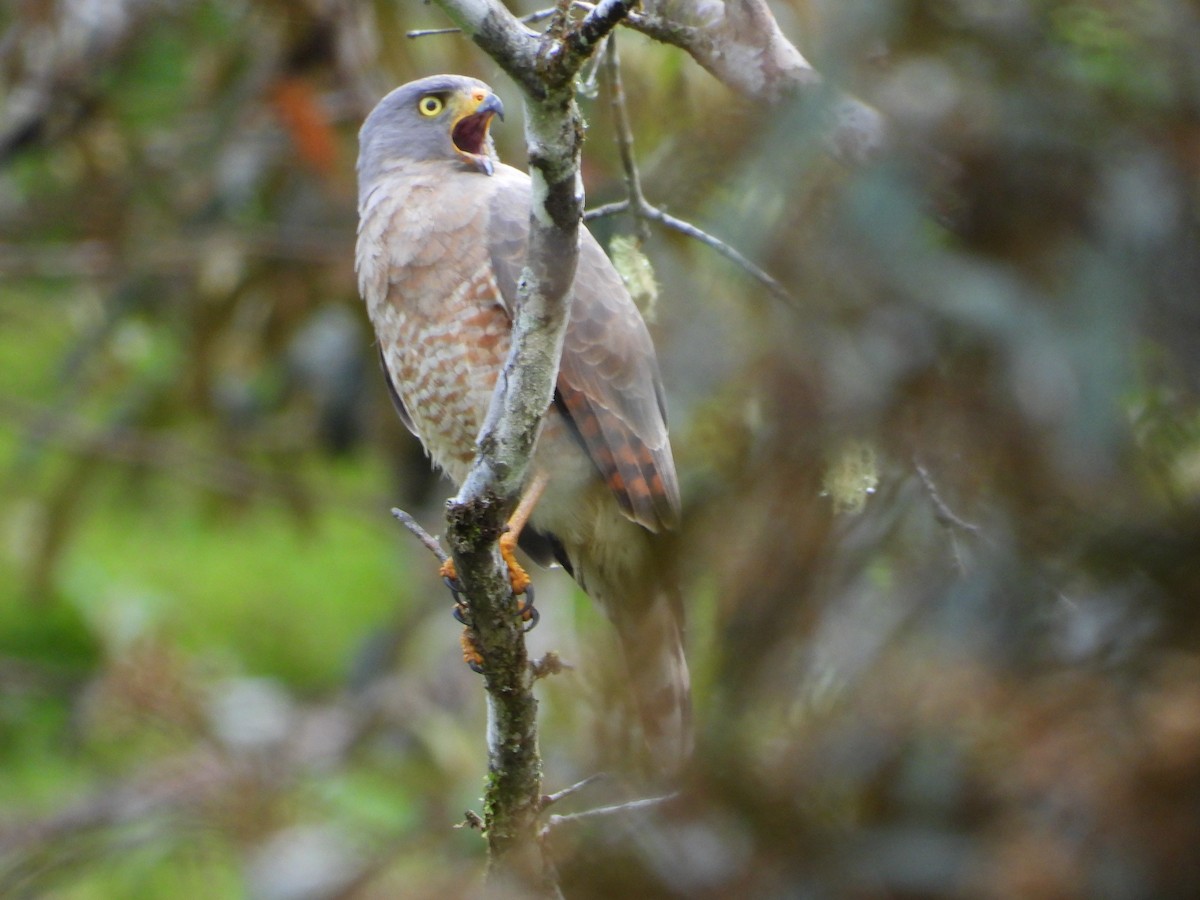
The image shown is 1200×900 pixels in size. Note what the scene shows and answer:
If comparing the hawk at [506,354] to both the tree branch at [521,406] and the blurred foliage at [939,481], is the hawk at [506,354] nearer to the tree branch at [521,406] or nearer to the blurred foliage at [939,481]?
the blurred foliage at [939,481]

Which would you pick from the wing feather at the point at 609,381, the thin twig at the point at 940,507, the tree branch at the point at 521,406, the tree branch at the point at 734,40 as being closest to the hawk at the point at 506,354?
the wing feather at the point at 609,381

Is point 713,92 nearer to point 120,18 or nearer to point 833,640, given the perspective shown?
point 833,640

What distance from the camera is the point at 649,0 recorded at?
2.88 m

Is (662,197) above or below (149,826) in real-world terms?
above

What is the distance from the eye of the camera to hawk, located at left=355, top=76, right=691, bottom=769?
3258 millimetres

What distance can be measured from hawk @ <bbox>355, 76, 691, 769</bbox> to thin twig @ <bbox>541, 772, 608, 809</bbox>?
0.43m

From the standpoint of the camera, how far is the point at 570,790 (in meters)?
2.20

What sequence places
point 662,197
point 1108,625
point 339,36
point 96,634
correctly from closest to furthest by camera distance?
point 1108,625, point 662,197, point 339,36, point 96,634

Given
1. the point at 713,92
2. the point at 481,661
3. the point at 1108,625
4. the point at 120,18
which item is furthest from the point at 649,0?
the point at 120,18

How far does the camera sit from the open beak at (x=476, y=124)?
373cm

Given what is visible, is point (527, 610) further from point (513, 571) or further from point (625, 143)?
point (625, 143)

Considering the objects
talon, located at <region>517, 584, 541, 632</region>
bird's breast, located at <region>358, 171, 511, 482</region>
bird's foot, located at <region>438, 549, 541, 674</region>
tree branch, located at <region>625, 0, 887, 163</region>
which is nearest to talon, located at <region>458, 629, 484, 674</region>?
bird's foot, located at <region>438, 549, 541, 674</region>

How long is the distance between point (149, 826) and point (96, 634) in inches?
76.5

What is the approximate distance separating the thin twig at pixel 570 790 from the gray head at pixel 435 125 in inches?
66.2
